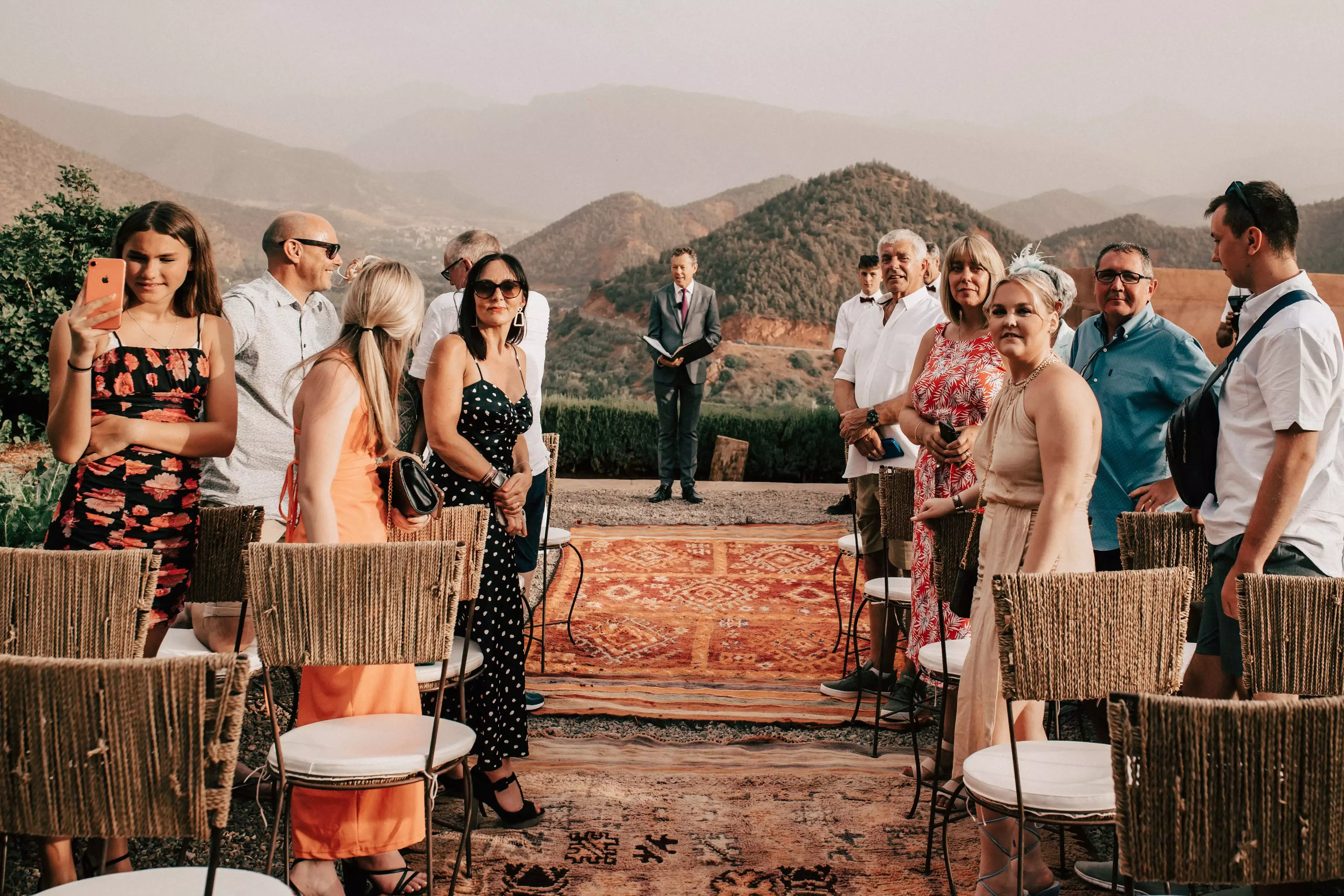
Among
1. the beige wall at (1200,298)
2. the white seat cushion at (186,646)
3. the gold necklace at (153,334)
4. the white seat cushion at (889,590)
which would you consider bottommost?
the white seat cushion at (186,646)

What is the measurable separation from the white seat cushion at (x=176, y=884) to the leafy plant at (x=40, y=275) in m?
8.50

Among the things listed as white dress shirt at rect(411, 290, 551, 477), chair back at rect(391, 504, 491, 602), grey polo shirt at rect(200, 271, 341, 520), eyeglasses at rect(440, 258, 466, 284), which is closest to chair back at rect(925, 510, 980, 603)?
chair back at rect(391, 504, 491, 602)

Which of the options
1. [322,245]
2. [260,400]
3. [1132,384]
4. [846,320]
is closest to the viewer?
[260,400]

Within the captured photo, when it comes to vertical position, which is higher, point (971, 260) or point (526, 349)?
point (971, 260)

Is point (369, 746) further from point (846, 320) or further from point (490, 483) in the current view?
point (846, 320)

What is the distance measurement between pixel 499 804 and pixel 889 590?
1687 millimetres

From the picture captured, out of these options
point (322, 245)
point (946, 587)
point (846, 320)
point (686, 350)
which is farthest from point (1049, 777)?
point (686, 350)

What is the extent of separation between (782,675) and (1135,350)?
87.8 inches

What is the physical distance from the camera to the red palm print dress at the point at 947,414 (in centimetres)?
371

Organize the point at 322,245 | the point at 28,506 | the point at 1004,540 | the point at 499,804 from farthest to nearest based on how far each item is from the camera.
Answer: the point at 28,506, the point at 322,245, the point at 499,804, the point at 1004,540

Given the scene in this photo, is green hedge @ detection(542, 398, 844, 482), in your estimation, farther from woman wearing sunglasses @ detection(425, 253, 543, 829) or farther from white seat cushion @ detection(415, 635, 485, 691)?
white seat cushion @ detection(415, 635, 485, 691)

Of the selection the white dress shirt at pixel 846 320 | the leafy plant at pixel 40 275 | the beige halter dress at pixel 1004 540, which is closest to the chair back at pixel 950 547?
the beige halter dress at pixel 1004 540

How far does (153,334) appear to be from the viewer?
2.81 meters

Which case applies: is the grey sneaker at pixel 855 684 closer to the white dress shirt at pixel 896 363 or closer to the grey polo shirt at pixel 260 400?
the white dress shirt at pixel 896 363
